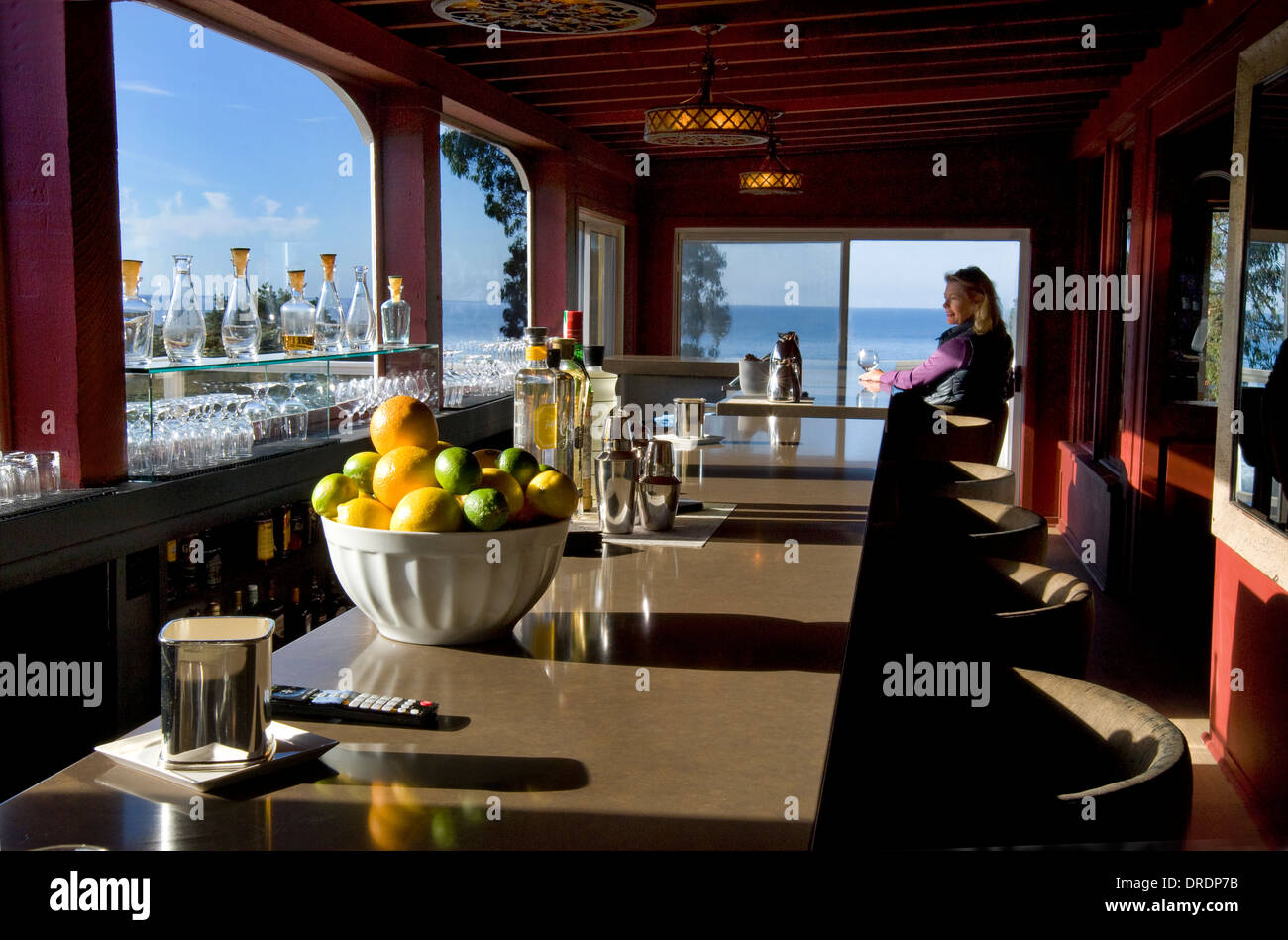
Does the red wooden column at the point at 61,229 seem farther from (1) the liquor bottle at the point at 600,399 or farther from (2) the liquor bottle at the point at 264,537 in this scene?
(1) the liquor bottle at the point at 600,399

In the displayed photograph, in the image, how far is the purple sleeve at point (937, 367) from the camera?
6094 millimetres

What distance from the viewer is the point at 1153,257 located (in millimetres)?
5938

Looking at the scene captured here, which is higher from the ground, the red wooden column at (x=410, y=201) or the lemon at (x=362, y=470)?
the red wooden column at (x=410, y=201)

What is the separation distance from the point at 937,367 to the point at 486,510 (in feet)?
16.5

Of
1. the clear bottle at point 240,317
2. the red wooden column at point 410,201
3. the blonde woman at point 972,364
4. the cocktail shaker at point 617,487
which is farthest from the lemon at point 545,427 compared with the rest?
the blonde woman at point 972,364

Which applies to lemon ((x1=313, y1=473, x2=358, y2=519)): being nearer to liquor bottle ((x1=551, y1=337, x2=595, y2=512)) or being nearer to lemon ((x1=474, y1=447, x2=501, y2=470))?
lemon ((x1=474, y1=447, x2=501, y2=470))

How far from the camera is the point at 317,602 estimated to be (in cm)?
422

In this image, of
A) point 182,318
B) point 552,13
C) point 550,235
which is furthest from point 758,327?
point 552,13

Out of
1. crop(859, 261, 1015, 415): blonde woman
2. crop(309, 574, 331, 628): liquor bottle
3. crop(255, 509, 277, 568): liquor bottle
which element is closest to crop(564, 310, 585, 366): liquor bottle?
crop(255, 509, 277, 568): liquor bottle

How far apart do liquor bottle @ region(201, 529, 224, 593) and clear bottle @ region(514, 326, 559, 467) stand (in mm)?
1626

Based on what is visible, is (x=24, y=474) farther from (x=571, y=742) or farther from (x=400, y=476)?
(x=571, y=742)

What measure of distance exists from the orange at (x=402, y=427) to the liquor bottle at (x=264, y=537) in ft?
7.11
